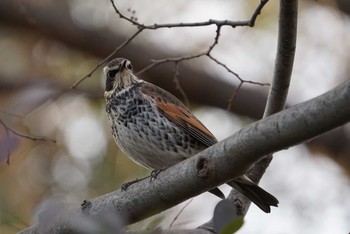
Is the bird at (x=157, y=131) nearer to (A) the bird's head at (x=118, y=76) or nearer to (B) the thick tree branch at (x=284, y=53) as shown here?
(A) the bird's head at (x=118, y=76)

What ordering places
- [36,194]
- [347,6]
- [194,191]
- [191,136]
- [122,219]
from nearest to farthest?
[122,219] → [194,191] → [191,136] → [36,194] → [347,6]

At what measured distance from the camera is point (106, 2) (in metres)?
7.66

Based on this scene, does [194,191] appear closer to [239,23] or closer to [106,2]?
[239,23]

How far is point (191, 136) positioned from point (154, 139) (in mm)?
203

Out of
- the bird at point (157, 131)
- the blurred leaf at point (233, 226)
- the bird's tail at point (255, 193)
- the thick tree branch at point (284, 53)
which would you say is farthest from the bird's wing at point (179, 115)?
A: the blurred leaf at point (233, 226)

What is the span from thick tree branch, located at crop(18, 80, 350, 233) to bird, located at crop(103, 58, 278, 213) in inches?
31.9

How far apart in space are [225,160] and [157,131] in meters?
1.51

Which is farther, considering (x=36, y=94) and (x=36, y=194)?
(x=36, y=194)

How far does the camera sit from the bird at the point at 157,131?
468 cm

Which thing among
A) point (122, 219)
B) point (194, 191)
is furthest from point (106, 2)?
point (122, 219)

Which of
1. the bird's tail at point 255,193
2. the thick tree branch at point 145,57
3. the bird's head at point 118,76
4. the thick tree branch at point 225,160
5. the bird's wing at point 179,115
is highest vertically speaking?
the thick tree branch at point 145,57

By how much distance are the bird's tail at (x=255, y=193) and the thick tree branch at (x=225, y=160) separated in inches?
28.8

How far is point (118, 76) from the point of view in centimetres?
535

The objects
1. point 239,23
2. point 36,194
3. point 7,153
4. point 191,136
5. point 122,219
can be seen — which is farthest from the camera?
point 36,194
